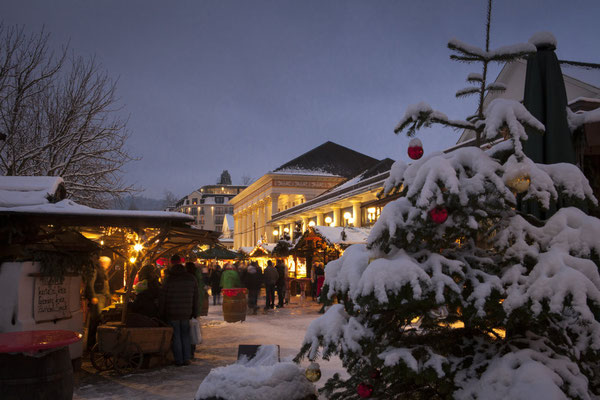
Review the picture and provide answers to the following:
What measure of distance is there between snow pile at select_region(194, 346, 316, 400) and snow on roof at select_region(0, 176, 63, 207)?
493 cm

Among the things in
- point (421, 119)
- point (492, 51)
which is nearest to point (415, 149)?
point (421, 119)

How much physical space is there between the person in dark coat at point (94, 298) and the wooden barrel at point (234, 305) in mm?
5190

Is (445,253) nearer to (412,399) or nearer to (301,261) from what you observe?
(412,399)

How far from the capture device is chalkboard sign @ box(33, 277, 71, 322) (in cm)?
723

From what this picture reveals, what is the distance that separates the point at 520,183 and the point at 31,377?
4.42m

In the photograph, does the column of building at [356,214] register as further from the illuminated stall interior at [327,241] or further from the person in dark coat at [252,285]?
the person in dark coat at [252,285]

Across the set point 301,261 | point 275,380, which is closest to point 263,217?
point 301,261

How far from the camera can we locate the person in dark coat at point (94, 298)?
8836mm

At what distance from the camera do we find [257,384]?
402cm

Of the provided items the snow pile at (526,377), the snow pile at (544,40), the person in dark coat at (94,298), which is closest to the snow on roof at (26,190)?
the person in dark coat at (94,298)

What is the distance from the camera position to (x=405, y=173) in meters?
3.31

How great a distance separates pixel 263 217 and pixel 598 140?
5888 centimetres

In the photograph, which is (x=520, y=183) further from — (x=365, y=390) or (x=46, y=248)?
(x=46, y=248)

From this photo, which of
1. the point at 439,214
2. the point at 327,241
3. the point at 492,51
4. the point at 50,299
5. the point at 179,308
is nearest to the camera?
the point at 439,214
